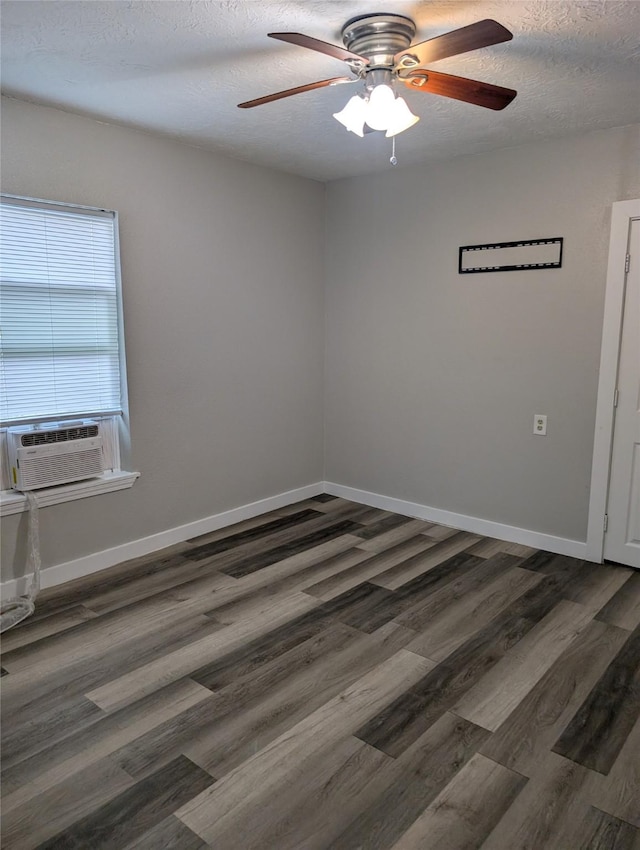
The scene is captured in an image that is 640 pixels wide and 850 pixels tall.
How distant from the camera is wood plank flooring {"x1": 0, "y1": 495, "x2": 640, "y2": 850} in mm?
1747

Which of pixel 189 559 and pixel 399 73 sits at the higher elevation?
pixel 399 73

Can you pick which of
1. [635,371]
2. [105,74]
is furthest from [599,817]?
[105,74]

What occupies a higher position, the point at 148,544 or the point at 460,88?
the point at 460,88

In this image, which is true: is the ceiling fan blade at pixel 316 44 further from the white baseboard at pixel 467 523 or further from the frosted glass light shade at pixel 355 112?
the white baseboard at pixel 467 523

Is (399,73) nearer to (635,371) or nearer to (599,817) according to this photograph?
(635,371)

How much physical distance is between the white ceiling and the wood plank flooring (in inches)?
98.2

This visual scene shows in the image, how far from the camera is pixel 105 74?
8.39 feet

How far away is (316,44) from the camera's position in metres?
1.89

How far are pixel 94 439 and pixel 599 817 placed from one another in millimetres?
2853

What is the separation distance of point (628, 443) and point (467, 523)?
3.91ft

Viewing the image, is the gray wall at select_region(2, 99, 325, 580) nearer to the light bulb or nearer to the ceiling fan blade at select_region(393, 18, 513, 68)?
the light bulb

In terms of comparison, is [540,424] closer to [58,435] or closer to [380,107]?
[380,107]

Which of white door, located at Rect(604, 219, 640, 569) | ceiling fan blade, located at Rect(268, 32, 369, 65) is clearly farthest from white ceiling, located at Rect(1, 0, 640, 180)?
white door, located at Rect(604, 219, 640, 569)

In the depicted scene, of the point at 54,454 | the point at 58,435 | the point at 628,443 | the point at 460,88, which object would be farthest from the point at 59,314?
the point at 628,443
